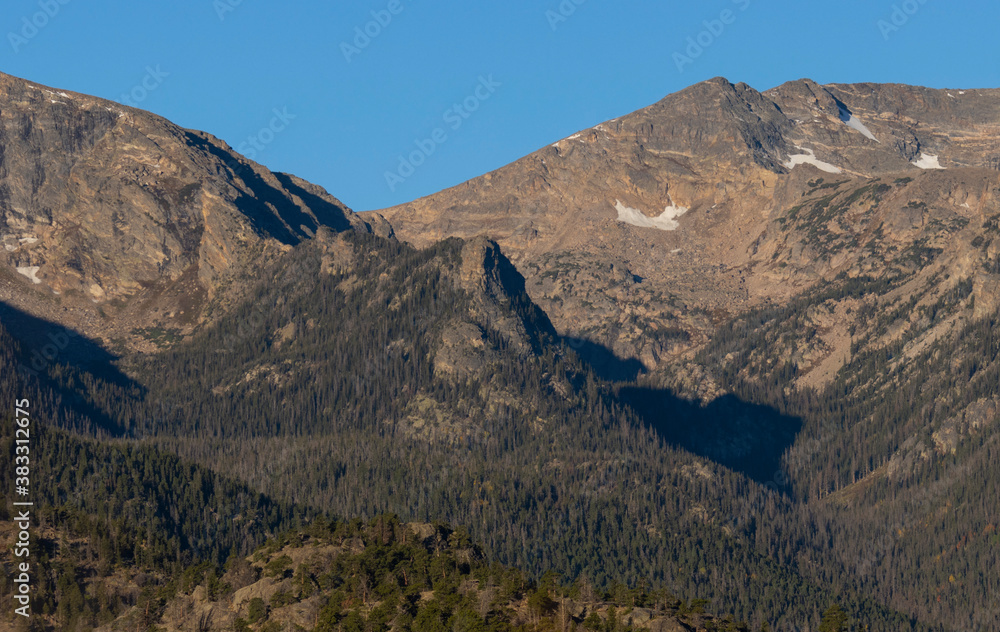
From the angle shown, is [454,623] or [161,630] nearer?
[454,623]

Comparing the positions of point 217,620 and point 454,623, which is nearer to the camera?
point 454,623

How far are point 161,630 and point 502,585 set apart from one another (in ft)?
152

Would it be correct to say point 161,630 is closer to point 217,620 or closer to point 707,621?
point 217,620

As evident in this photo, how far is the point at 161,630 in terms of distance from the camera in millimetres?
198625

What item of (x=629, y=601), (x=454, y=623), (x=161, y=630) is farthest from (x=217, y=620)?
(x=629, y=601)

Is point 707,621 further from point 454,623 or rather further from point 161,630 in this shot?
point 161,630

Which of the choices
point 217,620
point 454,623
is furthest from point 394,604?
point 217,620

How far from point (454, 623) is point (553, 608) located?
42.8 feet

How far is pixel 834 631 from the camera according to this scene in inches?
7766

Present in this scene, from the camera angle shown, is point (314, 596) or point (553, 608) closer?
point (553, 608)

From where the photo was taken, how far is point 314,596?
197000 millimetres

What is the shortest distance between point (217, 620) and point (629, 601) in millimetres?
54738

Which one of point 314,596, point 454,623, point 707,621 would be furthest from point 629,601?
point 314,596

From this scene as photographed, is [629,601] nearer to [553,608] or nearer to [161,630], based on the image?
[553,608]
